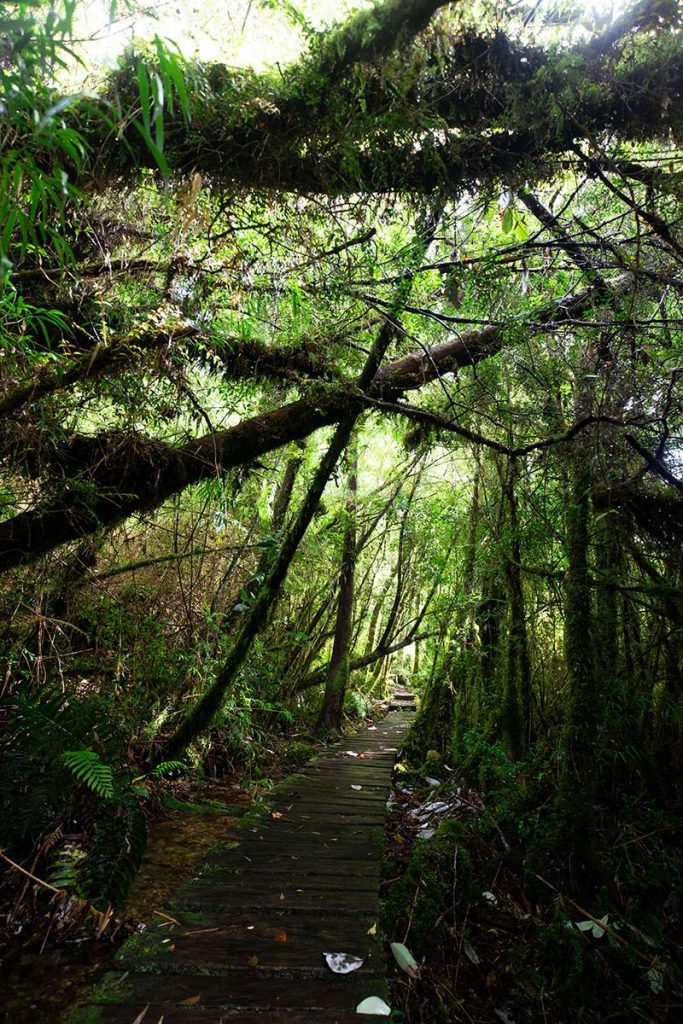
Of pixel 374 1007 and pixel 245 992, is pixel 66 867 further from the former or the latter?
pixel 374 1007

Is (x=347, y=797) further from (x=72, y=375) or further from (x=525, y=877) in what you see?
(x=72, y=375)

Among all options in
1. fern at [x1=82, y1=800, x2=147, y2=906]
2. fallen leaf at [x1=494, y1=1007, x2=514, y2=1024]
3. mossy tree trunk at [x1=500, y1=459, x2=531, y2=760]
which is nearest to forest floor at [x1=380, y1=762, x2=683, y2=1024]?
fallen leaf at [x1=494, y1=1007, x2=514, y2=1024]

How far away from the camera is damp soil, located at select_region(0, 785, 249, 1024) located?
2043 mm

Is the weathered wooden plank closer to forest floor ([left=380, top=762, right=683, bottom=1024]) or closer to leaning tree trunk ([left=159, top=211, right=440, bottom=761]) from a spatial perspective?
forest floor ([left=380, top=762, right=683, bottom=1024])

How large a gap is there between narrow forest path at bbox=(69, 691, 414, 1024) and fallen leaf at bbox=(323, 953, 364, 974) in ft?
0.09

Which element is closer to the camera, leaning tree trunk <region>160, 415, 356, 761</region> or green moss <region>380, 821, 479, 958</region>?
green moss <region>380, 821, 479, 958</region>

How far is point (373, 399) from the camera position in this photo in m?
3.72

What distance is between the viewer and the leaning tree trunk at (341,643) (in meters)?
7.72

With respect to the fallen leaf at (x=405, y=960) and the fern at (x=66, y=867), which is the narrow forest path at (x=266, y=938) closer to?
the fallen leaf at (x=405, y=960)

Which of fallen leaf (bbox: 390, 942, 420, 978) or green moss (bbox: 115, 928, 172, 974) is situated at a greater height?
green moss (bbox: 115, 928, 172, 974)

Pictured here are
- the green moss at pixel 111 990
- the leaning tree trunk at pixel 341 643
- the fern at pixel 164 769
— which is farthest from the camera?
the leaning tree trunk at pixel 341 643

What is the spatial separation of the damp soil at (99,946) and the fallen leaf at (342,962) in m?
0.91

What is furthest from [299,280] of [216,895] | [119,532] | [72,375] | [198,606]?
[216,895]

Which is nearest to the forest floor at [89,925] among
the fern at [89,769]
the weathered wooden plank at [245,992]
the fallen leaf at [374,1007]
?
the weathered wooden plank at [245,992]
